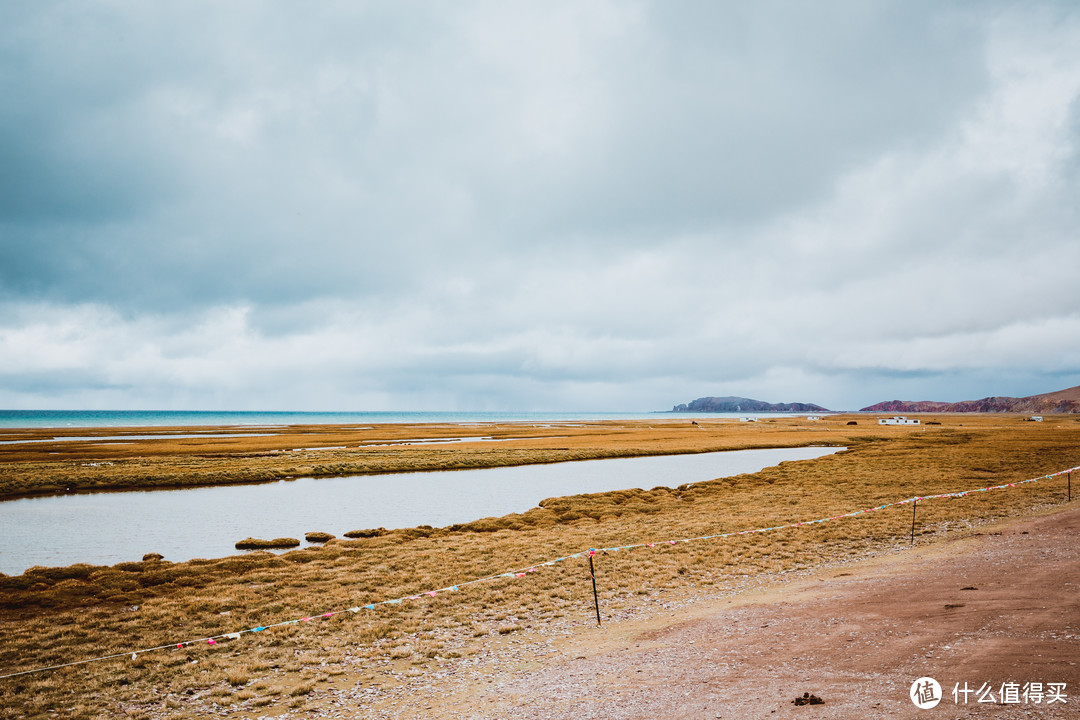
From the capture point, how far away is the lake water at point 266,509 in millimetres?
26141

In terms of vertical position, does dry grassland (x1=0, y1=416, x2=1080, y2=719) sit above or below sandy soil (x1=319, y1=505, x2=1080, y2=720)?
below

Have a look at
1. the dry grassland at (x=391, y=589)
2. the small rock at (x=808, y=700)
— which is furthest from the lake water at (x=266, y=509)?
the small rock at (x=808, y=700)

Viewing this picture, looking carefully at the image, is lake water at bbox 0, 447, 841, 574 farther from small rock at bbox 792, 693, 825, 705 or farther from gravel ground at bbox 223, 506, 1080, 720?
small rock at bbox 792, 693, 825, 705

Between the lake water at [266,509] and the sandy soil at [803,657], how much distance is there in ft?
62.9

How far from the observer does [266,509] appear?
3544 cm

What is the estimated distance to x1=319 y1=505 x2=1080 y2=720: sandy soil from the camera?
854 centimetres

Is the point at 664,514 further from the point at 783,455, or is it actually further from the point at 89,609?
the point at 783,455

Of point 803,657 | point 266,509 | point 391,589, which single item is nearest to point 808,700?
point 803,657

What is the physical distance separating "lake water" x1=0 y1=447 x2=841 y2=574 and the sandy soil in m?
19.2

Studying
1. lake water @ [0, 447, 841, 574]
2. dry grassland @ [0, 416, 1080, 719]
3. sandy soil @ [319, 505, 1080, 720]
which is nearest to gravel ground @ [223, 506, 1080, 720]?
sandy soil @ [319, 505, 1080, 720]

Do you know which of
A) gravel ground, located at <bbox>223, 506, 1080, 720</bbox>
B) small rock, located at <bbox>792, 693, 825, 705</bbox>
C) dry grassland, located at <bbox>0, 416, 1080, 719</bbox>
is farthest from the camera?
dry grassland, located at <bbox>0, 416, 1080, 719</bbox>

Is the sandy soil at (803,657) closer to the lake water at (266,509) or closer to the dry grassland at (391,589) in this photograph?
the dry grassland at (391,589)

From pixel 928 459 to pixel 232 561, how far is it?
184ft

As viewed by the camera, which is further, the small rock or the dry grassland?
the dry grassland
